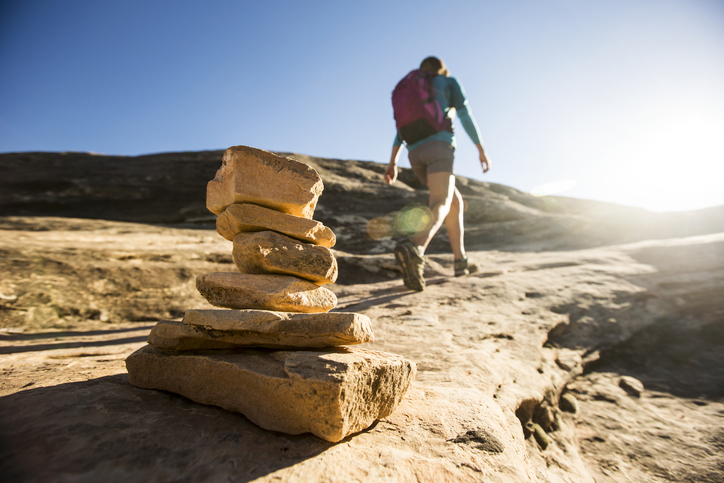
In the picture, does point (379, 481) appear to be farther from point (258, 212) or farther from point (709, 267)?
point (709, 267)

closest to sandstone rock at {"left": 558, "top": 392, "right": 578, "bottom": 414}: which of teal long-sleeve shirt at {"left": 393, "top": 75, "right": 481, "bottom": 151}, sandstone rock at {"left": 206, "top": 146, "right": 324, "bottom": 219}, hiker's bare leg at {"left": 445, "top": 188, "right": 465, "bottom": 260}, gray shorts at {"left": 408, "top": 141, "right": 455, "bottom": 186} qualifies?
sandstone rock at {"left": 206, "top": 146, "right": 324, "bottom": 219}

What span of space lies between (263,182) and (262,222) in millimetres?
207

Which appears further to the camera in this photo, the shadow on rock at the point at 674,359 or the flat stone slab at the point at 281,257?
the shadow on rock at the point at 674,359

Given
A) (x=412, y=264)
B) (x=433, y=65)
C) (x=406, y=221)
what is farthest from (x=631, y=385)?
(x=406, y=221)

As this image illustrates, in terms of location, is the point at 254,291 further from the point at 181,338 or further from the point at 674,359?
the point at 674,359

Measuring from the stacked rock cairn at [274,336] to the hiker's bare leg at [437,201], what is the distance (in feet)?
6.18

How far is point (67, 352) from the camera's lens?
6.93ft

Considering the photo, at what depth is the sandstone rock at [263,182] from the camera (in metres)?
1.77

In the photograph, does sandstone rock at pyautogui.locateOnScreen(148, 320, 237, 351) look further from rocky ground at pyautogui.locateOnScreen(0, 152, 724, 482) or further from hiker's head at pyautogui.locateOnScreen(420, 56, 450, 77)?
hiker's head at pyautogui.locateOnScreen(420, 56, 450, 77)

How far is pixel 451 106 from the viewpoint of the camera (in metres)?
4.21

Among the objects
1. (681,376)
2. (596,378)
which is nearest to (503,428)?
(596,378)

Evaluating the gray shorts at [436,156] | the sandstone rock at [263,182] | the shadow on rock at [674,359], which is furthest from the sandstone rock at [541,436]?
the gray shorts at [436,156]

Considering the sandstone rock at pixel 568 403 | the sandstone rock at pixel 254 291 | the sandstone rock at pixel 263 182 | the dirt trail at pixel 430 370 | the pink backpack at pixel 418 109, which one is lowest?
the sandstone rock at pixel 568 403

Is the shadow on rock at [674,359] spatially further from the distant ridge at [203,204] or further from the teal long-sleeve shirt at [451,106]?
the distant ridge at [203,204]
